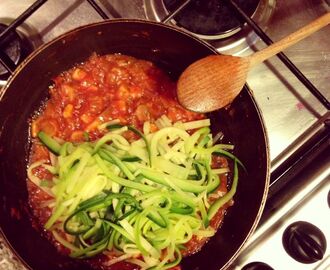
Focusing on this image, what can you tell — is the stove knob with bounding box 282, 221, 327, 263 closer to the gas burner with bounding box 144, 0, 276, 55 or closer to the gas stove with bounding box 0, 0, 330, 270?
the gas stove with bounding box 0, 0, 330, 270

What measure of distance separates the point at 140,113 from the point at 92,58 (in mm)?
318

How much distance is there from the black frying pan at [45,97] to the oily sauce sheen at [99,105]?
42 millimetres

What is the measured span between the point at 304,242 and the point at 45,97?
121 centimetres

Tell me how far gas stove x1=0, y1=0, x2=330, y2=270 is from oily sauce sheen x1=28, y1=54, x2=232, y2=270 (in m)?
0.22

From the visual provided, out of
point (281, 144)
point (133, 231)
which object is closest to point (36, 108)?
point (133, 231)

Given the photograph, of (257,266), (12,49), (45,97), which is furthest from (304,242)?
(12,49)

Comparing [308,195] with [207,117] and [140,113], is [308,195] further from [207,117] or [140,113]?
[140,113]

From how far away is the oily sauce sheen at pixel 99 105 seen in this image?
6.20 feet

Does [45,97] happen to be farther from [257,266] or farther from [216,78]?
[257,266]

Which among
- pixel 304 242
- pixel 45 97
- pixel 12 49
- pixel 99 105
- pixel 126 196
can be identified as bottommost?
pixel 304 242

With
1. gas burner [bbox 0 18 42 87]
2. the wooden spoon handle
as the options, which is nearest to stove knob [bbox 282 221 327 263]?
the wooden spoon handle

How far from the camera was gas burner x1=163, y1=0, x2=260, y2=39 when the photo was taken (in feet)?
6.75

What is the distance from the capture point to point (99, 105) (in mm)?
1906

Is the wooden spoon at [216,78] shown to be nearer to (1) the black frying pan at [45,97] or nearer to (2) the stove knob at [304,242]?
(1) the black frying pan at [45,97]
